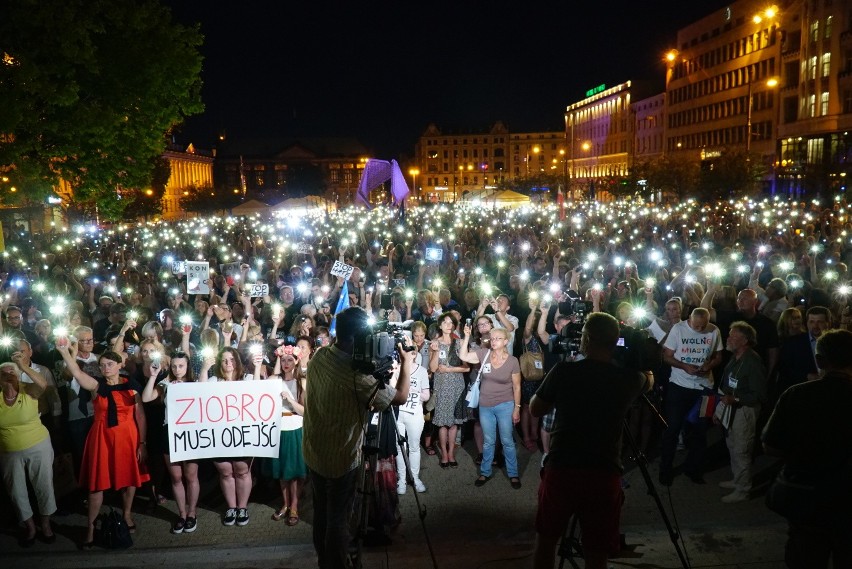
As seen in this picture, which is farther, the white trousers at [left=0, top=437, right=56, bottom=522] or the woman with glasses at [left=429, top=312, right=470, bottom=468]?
the woman with glasses at [left=429, top=312, right=470, bottom=468]

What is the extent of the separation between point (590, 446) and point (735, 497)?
12.1ft

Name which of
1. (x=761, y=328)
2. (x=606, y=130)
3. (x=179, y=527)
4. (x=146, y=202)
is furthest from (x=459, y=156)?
(x=179, y=527)

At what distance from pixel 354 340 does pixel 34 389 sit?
Result: 3.68 m

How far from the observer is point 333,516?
4926mm

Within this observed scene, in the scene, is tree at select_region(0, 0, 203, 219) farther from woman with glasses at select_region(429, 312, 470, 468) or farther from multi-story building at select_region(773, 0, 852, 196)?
multi-story building at select_region(773, 0, 852, 196)

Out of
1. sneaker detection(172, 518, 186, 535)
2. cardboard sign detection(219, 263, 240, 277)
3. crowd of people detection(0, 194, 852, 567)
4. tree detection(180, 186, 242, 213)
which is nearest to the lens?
crowd of people detection(0, 194, 852, 567)

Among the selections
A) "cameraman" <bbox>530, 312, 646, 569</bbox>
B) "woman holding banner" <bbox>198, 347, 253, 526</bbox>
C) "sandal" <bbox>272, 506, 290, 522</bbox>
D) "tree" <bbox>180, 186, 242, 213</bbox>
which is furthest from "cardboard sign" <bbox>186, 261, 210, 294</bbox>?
"tree" <bbox>180, 186, 242, 213</bbox>

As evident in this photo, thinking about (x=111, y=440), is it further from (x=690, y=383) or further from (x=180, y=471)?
(x=690, y=383)

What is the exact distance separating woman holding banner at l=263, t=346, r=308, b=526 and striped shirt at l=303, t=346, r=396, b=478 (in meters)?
2.11

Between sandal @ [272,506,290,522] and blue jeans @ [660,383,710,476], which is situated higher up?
blue jeans @ [660,383,710,476]

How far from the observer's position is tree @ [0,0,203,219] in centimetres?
1240

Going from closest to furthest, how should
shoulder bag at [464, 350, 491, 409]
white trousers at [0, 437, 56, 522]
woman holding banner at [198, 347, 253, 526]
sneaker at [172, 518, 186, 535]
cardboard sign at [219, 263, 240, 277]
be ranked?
white trousers at [0, 437, 56, 522], sneaker at [172, 518, 186, 535], woman holding banner at [198, 347, 253, 526], shoulder bag at [464, 350, 491, 409], cardboard sign at [219, 263, 240, 277]

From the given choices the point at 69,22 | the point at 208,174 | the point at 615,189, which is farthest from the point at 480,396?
the point at 208,174

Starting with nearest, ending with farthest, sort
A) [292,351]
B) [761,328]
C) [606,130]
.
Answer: [292,351] → [761,328] → [606,130]
